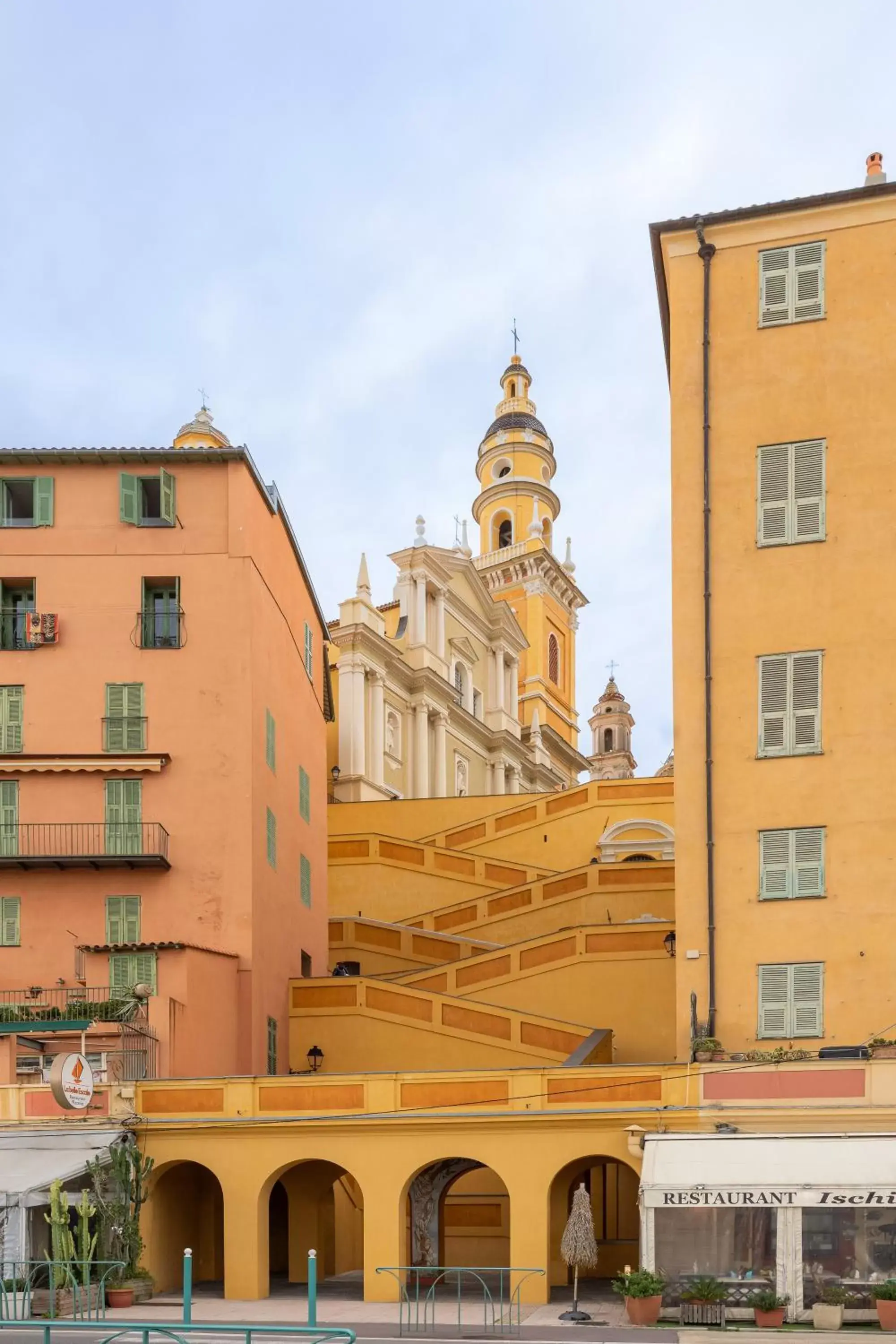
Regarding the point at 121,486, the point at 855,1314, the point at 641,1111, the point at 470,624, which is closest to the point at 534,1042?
the point at 641,1111

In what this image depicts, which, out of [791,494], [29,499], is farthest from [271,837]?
[791,494]

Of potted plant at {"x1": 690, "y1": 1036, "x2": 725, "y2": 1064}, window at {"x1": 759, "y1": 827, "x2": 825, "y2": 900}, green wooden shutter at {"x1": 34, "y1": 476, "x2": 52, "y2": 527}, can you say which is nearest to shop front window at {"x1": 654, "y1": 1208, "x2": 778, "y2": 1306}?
potted plant at {"x1": 690, "y1": 1036, "x2": 725, "y2": 1064}

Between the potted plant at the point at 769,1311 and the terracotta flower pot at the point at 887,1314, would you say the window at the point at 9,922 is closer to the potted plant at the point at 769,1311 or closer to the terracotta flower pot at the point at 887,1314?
the potted plant at the point at 769,1311

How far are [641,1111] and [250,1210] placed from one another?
6921 millimetres

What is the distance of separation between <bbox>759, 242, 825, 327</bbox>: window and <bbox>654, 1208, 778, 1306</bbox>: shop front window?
14.9 meters

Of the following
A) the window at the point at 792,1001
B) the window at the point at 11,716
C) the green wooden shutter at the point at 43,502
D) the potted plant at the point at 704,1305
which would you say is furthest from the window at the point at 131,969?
the potted plant at the point at 704,1305

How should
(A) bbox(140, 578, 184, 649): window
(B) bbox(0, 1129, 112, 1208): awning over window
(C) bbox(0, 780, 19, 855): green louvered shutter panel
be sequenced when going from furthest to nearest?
1. (A) bbox(140, 578, 184, 649): window
2. (C) bbox(0, 780, 19, 855): green louvered shutter panel
3. (B) bbox(0, 1129, 112, 1208): awning over window

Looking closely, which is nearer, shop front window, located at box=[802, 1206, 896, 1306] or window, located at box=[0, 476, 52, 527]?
shop front window, located at box=[802, 1206, 896, 1306]

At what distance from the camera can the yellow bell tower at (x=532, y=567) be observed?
3253 inches

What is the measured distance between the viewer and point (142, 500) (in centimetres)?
3641

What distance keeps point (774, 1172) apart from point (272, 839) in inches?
604

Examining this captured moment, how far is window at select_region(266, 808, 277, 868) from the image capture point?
1431 inches

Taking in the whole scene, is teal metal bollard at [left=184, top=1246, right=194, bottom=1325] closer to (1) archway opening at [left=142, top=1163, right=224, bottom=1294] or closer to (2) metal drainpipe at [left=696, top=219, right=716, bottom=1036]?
(1) archway opening at [left=142, top=1163, right=224, bottom=1294]

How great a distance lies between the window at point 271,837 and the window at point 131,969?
4801 millimetres
